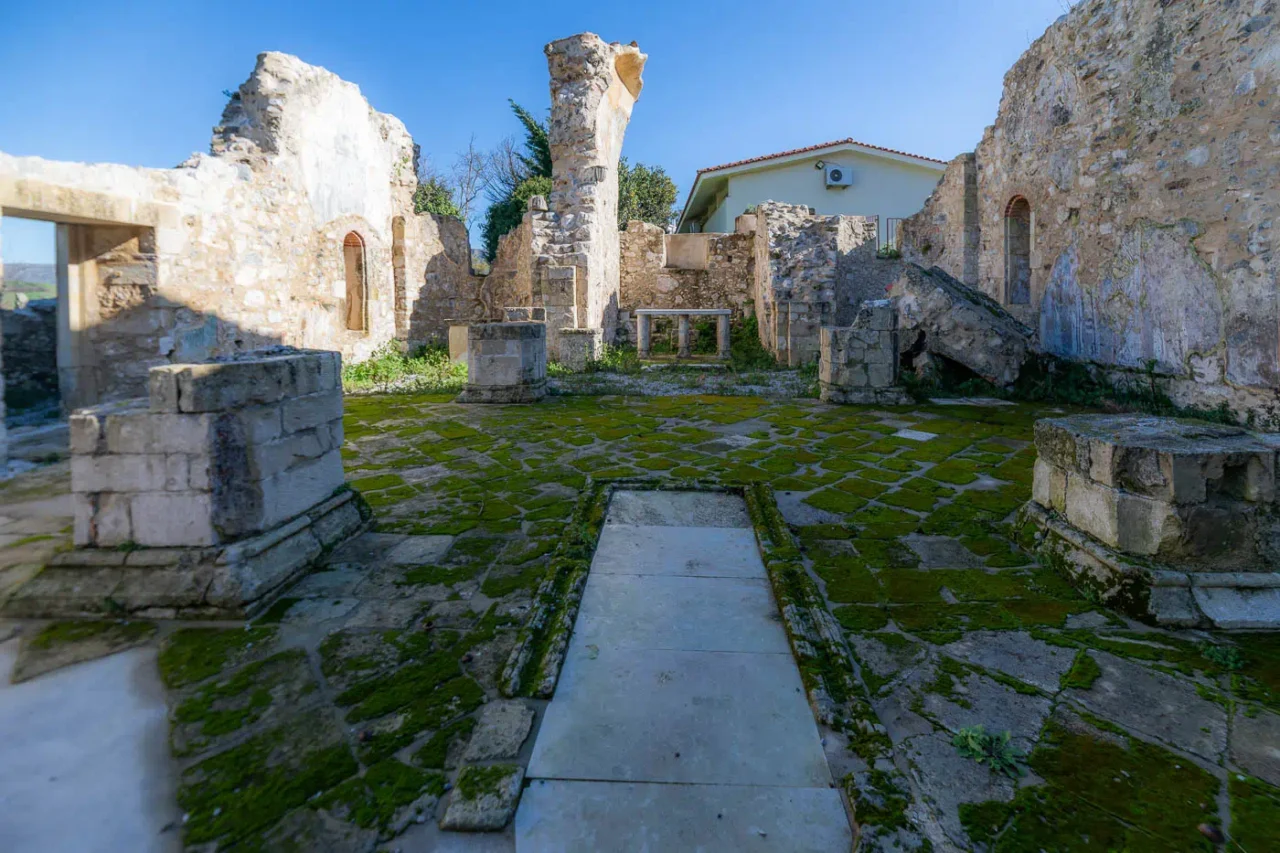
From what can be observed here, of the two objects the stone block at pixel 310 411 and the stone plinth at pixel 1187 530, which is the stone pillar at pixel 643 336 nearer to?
the stone block at pixel 310 411

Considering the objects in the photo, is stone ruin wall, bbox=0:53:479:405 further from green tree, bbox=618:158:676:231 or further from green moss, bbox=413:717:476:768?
green tree, bbox=618:158:676:231

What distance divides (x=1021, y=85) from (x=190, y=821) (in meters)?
12.6

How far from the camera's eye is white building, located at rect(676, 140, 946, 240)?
2144 cm

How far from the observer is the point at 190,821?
1.86 meters

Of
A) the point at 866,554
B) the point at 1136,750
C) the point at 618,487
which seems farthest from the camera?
the point at 618,487

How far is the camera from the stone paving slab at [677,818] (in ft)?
5.90

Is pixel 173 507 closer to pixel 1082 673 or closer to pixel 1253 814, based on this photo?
pixel 1082 673

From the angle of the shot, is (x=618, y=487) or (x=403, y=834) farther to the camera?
(x=618, y=487)

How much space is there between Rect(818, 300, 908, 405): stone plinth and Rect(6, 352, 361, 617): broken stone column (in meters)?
6.87

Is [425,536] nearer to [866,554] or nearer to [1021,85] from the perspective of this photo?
[866,554]

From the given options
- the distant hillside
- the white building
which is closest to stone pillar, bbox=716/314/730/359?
the white building

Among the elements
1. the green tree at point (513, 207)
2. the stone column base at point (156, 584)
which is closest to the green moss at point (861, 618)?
the stone column base at point (156, 584)

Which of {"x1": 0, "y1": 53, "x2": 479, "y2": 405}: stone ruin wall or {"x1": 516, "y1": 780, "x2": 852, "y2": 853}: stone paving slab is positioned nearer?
{"x1": 516, "y1": 780, "x2": 852, "y2": 853}: stone paving slab

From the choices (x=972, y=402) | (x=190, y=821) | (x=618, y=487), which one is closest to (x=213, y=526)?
(x=190, y=821)
